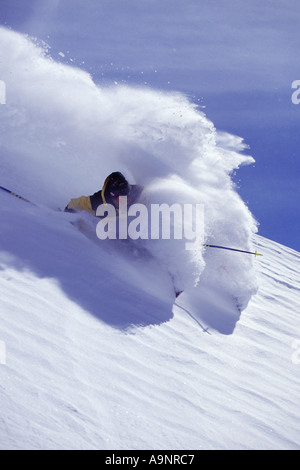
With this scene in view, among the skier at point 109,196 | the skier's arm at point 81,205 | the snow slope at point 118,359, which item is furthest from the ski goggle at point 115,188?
the snow slope at point 118,359

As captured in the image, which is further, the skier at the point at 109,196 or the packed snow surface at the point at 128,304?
the skier at the point at 109,196

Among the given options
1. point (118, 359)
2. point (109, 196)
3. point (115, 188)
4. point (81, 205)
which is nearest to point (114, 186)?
point (115, 188)

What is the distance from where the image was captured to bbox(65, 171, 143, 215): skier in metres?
6.45

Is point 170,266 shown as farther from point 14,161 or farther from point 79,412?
point 14,161

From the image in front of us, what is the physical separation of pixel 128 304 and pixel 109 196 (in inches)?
81.3

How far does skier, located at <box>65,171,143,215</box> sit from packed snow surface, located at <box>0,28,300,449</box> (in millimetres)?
217

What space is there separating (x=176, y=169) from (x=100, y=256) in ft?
10.2

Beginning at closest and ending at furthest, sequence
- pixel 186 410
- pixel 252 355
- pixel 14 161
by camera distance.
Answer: pixel 186 410
pixel 252 355
pixel 14 161

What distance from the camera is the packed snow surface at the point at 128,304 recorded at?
3.16 meters

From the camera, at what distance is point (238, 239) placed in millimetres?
7453

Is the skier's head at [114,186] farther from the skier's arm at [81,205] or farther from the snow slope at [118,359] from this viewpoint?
the snow slope at [118,359]

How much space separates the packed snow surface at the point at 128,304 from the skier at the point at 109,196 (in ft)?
0.71
